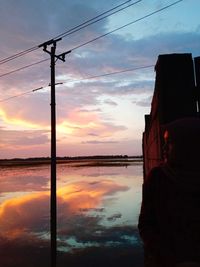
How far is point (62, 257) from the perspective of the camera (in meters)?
14.2

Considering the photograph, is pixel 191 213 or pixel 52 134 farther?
pixel 52 134

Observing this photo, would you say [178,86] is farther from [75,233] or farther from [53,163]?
[75,233]

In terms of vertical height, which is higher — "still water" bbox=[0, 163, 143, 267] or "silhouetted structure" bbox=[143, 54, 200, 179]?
"silhouetted structure" bbox=[143, 54, 200, 179]

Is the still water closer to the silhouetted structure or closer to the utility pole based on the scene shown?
the utility pole

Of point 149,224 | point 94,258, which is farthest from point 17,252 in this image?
point 149,224

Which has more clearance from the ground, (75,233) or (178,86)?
(178,86)

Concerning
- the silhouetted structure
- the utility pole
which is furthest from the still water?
the silhouetted structure

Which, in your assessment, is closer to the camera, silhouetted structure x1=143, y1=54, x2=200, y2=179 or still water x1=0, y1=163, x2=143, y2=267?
silhouetted structure x1=143, y1=54, x2=200, y2=179

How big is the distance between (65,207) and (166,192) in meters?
25.1

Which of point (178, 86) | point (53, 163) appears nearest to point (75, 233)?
→ point (53, 163)

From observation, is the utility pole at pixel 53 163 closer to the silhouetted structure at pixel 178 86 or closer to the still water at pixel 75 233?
the still water at pixel 75 233

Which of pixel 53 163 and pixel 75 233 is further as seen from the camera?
pixel 75 233

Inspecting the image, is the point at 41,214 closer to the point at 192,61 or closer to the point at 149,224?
the point at 192,61

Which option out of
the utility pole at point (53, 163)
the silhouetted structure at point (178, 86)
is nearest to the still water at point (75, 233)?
the utility pole at point (53, 163)
